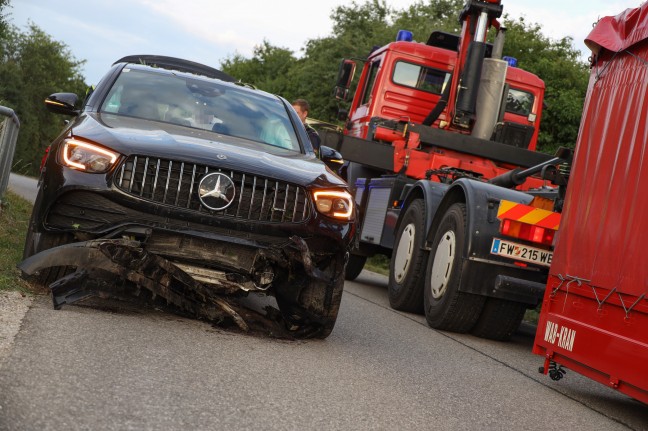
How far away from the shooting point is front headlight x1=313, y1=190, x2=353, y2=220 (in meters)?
6.79

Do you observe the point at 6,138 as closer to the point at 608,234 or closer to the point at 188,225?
the point at 188,225

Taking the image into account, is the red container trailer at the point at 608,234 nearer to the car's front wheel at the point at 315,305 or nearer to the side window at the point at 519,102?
the car's front wheel at the point at 315,305

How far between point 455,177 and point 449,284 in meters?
2.77

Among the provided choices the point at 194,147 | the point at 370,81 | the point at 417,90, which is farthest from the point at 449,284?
the point at 370,81

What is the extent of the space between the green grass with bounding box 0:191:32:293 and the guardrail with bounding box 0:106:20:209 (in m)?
0.36

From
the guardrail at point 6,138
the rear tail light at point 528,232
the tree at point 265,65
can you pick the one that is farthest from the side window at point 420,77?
the tree at point 265,65

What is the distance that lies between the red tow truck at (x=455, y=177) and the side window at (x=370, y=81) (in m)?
0.02

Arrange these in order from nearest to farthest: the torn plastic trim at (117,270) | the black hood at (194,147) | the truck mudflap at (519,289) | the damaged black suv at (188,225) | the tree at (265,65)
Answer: the torn plastic trim at (117,270), the damaged black suv at (188,225), the black hood at (194,147), the truck mudflap at (519,289), the tree at (265,65)

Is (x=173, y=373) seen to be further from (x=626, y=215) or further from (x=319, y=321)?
(x=626, y=215)

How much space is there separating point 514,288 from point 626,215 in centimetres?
234

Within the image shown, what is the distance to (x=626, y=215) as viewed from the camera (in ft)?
20.4

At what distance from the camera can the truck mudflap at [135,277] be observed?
618 centimetres

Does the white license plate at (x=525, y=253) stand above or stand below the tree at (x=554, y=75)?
below

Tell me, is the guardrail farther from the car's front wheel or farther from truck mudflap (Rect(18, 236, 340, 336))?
the car's front wheel
